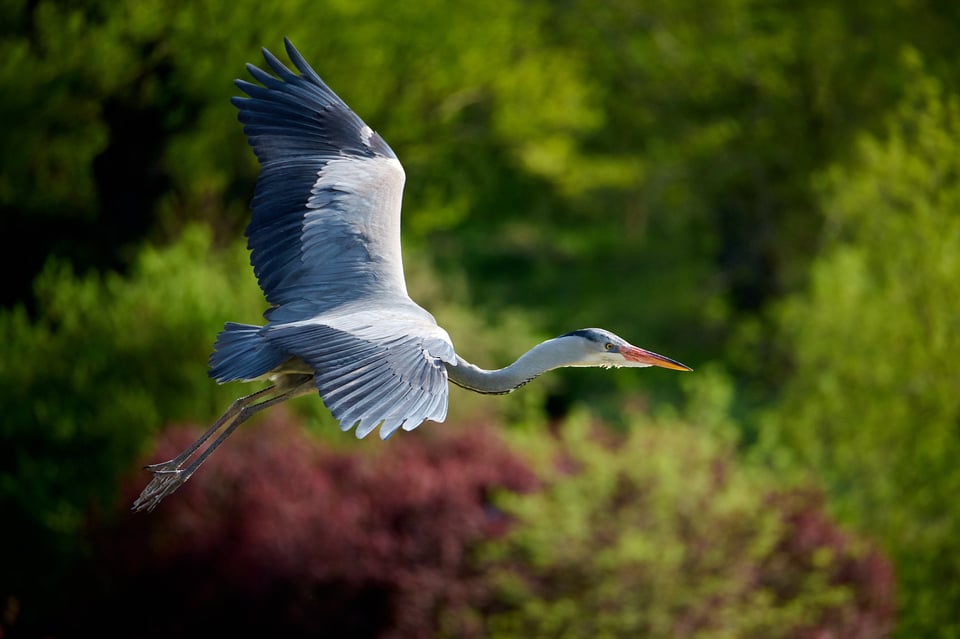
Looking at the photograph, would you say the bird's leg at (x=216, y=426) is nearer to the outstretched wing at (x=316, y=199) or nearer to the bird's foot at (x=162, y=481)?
the bird's foot at (x=162, y=481)

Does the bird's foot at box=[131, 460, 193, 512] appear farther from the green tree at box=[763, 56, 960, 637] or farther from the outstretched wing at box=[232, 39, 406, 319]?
the green tree at box=[763, 56, 960, 637]

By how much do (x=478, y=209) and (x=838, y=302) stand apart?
43.7 feet

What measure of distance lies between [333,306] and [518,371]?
974 millimetres

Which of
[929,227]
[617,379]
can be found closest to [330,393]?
[929,227]

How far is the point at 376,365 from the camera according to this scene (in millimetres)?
5859

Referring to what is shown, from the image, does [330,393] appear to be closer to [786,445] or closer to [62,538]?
[62,538]

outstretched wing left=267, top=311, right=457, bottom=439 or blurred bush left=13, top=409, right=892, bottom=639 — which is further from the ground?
outstretched wing left=267, top=311, right=457, bottom=439

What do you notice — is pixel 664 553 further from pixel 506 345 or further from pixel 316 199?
pixel 506 345

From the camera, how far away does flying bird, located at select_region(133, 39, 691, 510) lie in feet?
19.1

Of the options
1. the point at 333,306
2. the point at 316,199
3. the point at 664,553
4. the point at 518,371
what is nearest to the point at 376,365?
the point at 518,371

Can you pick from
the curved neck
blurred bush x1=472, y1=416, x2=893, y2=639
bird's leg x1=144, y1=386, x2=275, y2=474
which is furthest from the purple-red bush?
the curved neck

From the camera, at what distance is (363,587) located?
12289 mm

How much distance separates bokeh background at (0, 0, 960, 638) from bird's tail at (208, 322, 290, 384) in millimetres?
2917

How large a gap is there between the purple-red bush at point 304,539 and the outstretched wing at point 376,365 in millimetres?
5791
